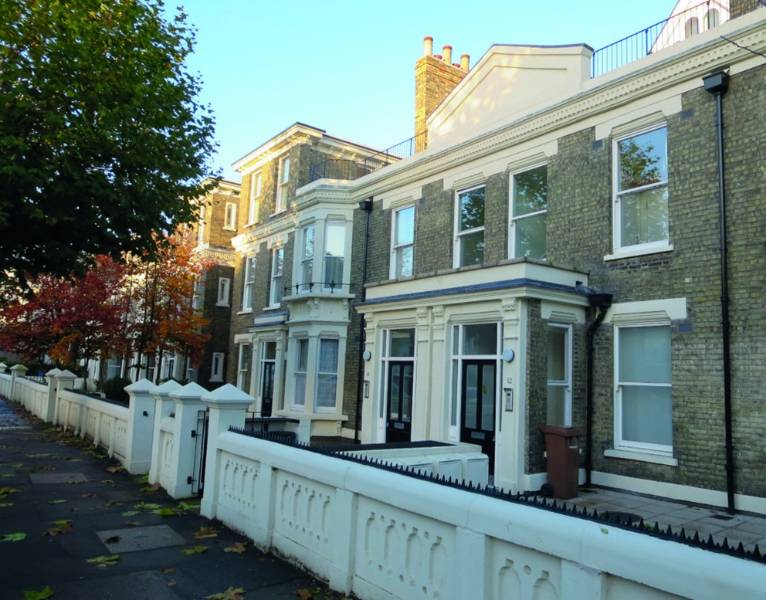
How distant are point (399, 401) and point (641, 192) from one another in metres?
7.03

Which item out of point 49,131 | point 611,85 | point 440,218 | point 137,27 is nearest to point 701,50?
point 611,85

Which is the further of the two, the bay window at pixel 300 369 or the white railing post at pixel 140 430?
the bay window at pixel 300 369

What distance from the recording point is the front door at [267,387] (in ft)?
70.9

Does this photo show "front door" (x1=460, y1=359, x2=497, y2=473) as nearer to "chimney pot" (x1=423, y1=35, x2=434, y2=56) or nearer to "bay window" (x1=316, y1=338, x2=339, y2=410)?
"bay window" (x1=316, y1=338, x2=339, y2=410)

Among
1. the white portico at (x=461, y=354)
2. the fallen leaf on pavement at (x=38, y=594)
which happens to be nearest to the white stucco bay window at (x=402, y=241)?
the white portico at (x=461, y=354)

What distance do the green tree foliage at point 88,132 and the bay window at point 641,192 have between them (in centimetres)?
806

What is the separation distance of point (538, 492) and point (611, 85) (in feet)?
25.8

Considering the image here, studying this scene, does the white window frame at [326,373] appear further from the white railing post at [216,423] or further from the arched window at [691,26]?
the arched window at [691,26]

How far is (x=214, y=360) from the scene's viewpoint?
2745 centimetres

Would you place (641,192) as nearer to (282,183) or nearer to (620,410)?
(620,410)

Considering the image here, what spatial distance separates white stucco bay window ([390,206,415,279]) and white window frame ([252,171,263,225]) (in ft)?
29.3

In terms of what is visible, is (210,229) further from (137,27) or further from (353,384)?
(137,27)

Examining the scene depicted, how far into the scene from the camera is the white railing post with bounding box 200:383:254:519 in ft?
24.5

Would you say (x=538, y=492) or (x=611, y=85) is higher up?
(x=611, y=85)
